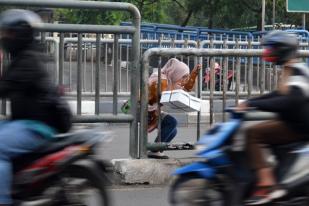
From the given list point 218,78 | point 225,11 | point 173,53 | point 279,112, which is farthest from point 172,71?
point 225,11

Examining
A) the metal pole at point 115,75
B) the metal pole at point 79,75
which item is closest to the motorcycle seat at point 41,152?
the metal pole at point 79,75

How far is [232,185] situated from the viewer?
5586mm

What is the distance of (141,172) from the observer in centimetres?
809

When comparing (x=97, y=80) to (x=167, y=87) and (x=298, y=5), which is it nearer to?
(x=167, y=87)

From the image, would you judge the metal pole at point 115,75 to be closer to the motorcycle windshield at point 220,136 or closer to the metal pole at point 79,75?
the metal pole at point 79,75

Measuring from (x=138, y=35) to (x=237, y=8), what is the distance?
2969 cm

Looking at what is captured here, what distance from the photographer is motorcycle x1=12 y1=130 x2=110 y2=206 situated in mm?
5160

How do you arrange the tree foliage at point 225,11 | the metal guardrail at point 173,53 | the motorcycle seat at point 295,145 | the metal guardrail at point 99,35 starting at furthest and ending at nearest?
the tree foliage at point 225,11 → the metal guardrail at point 173,53 → the metal guardrail at point 99,35 → the motorcycle seat at point 295,145

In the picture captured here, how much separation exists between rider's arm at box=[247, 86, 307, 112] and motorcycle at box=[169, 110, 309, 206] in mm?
137

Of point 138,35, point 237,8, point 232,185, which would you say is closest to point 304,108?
point 232,185

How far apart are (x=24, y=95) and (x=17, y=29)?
0.47m

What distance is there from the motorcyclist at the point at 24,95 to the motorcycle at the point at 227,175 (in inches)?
43.6

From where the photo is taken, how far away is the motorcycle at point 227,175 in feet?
18.2

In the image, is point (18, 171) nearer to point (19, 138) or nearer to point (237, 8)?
point (19, 138)
